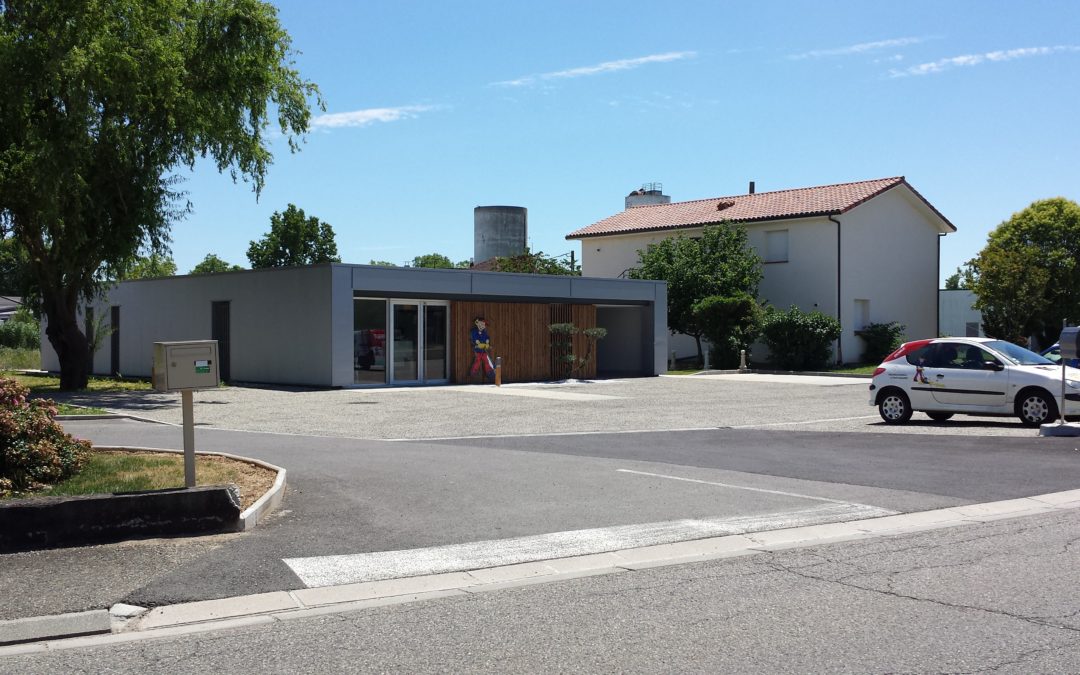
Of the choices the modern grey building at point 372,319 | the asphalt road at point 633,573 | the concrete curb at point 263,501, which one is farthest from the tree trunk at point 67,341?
the concrete curb at point 263,501

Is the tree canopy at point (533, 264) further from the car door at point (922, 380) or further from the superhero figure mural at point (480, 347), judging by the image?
the car door at point (922, 380)

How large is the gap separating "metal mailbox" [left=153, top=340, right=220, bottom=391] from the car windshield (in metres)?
13.7

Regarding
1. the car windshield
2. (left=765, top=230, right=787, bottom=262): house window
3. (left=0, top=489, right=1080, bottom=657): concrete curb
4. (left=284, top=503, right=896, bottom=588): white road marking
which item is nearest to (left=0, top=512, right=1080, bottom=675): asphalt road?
(left=0, top=489, right=1080, bottom=657): concrete curb

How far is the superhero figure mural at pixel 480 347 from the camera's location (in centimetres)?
2975

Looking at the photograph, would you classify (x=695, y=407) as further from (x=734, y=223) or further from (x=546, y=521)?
(x=734, y=223)

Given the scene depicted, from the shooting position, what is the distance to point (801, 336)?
3719cm

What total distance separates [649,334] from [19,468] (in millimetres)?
27732

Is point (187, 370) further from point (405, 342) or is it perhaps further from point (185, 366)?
point (405, 342)

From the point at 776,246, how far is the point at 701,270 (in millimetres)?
4595

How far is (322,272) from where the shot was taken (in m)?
26.9

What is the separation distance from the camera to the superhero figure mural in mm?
29750

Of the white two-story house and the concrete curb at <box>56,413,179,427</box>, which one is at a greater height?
the white two-story house

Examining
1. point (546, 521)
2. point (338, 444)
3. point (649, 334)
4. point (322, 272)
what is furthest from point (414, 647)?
point (649, 334)

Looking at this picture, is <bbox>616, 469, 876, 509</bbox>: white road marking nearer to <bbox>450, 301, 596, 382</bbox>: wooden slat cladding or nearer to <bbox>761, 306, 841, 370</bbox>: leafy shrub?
<bbox>450, 301, 596, 382</bbox>: wooden slat cladding
